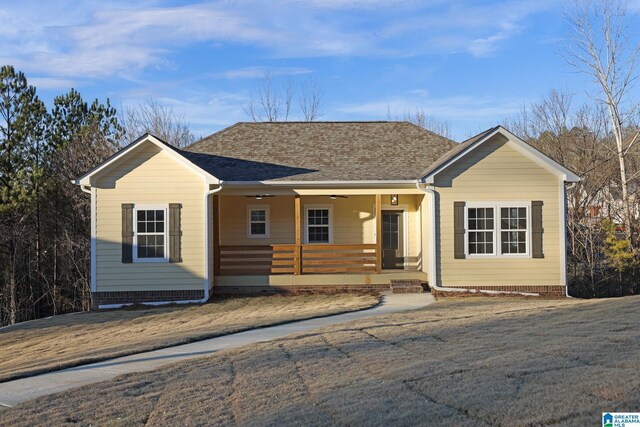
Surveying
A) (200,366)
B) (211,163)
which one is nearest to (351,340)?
(200,366)

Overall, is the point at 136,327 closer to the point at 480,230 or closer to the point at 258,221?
the point at 258,221

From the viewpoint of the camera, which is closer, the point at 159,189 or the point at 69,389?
the point at 69,389

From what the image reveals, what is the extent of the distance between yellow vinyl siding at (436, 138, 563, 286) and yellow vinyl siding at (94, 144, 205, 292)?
660cm

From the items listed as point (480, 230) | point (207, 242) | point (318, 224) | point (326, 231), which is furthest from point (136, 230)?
point (480, 230)

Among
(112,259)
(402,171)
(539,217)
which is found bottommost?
(112,259)

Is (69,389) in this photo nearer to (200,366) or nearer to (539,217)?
(200,366)

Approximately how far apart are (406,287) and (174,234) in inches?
258

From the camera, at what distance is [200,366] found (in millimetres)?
8188

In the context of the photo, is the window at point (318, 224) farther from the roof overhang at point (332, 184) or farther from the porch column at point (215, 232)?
the porch column at point (215, 232)

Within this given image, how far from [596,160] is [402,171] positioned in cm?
1156

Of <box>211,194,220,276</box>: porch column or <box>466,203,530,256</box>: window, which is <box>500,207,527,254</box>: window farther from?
<box>211,194,220,276</box>: porch column

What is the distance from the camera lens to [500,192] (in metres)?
16.8

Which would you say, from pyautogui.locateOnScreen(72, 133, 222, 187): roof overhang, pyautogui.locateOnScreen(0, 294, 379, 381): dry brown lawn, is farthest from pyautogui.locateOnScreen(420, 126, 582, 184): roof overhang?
pyautogui.locateOnScreen(72, 133, 222, 187): roof overhang

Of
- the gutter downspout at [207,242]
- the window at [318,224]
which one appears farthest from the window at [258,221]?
the gutter downspout at [207,242]
